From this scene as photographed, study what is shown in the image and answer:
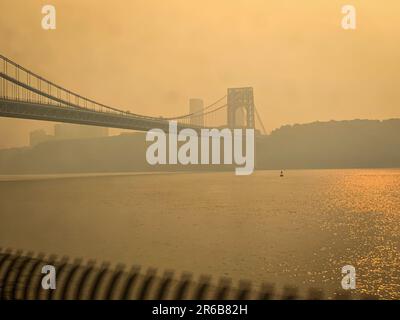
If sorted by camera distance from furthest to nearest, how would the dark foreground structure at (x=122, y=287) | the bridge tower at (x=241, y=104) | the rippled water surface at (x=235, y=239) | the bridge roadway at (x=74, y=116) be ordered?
the bridge tower at (x=241, y=104)
the bridge roadway at (x=74, y=116)
the rippled water surface at (x=235, y=239)
the dark foreground structure at (x=122, y=287)

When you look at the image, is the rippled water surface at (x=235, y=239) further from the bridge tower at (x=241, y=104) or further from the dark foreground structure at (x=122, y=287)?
the bridge tower at (x=241, y=104)

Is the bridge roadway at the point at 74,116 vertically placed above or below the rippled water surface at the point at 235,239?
above

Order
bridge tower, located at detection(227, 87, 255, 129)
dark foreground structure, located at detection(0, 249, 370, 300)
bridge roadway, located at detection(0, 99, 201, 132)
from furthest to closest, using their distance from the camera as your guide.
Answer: bridge tower, located at detection(227, 87, 255, 129) < bridge roadway, located at detection(0, 99, 201, 132) < dark foreground structure, located at detection(0, 249, 370, 300)

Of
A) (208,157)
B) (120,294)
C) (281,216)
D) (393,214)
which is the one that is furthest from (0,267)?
(208,157)

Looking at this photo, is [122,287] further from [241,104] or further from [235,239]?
[241,104]

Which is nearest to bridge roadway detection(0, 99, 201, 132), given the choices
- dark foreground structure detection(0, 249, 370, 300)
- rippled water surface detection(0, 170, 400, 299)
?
rippled water surface detection(0, 170, 400, 299)

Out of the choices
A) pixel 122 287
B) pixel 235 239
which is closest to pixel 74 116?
pixel 235 239

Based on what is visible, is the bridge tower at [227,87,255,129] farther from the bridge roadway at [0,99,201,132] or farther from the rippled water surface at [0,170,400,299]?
the rippled water surface at [0,170,400,299]

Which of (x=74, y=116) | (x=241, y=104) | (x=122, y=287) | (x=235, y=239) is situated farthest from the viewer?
(x=241, y=104)

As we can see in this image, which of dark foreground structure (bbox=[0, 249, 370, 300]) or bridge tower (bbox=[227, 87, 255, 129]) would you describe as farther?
Answer: bridge tower (bbox=[227, 87, 255, 129])

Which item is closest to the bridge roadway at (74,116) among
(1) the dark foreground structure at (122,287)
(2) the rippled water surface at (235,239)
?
(2) the rippled water surface at (235,239)

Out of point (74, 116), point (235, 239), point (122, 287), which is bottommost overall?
point (235, 239)

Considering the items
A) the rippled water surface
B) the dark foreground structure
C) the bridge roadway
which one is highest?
the bridge roadway
